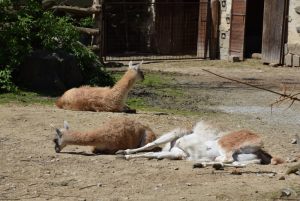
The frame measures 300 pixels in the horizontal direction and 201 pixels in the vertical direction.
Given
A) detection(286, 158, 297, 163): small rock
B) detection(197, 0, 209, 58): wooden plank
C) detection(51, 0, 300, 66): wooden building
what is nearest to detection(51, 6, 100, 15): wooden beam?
detection(51, 0, 300, 66): wooden building

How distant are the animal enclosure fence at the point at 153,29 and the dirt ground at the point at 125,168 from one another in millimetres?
11248

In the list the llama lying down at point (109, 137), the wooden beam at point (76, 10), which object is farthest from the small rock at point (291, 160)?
the wooden beam at point (76, 10)

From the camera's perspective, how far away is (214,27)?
20.5 m

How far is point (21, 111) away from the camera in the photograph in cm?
955

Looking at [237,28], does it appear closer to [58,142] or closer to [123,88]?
[123,88]

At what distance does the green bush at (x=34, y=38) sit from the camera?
11898mm

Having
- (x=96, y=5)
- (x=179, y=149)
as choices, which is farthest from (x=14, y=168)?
(x=96, y=5)

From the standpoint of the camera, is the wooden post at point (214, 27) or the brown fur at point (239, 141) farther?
the wooden post at point (214, 27)

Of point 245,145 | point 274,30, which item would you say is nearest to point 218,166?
point 245,145

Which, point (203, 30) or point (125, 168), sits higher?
point (203, 30)

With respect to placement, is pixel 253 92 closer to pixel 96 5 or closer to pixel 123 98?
pixel 123 98

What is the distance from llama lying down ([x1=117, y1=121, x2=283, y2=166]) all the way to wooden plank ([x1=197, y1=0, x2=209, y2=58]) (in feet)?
44.1

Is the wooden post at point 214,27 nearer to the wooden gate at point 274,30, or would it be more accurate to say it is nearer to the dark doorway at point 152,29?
the dark doorway at point 152,29

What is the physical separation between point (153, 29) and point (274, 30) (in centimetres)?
487
